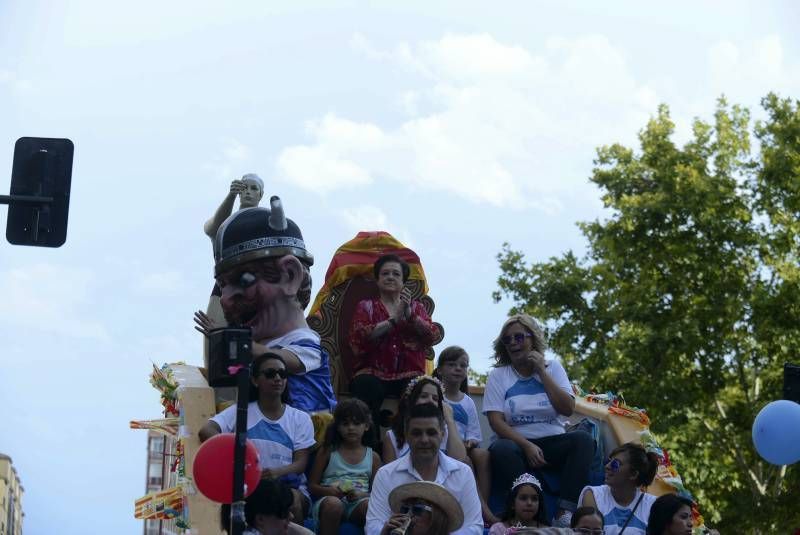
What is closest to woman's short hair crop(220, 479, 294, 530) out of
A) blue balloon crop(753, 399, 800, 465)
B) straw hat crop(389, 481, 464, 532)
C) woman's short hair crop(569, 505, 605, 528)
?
straw hat crop(389, 481, 464, 532)

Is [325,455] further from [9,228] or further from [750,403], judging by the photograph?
[750,403]

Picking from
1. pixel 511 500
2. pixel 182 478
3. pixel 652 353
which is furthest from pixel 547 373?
pixel 652 353

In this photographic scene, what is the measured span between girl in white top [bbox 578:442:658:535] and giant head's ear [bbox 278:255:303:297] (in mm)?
2595

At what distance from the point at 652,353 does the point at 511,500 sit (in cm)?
1636

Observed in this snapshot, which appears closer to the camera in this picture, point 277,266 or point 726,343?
point 277,266

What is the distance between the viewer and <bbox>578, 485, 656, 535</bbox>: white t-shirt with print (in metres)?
8.76

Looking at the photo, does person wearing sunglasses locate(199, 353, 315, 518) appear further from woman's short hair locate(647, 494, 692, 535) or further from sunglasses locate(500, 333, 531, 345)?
woman's short hair locate(647, 494, 692, 535)

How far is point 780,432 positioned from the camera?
8.98 meters

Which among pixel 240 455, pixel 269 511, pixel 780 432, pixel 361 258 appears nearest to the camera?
pixel 240 455

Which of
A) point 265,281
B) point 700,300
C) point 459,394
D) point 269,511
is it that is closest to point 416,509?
point 269,511

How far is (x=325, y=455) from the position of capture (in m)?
8.88

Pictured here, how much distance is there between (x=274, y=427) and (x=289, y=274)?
5.50ft

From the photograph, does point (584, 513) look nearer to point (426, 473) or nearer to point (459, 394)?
point (426, 473)

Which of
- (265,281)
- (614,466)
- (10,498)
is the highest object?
(10,498)
